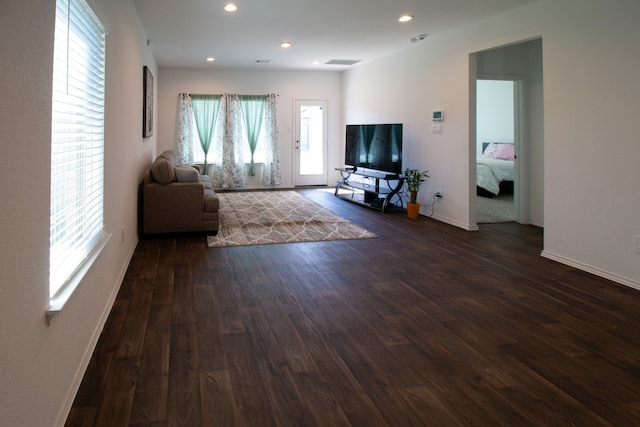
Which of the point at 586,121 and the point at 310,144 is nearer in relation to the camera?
the point at 586,121

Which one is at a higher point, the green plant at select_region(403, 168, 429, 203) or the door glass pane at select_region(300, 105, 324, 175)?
the door glass pane at select_region(300, 105, 324, 175)

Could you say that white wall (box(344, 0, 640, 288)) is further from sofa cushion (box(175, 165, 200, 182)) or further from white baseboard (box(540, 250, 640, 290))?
sofa cushion (box(175, 165, 200, 182))

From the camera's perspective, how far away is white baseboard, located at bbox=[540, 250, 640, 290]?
371cm

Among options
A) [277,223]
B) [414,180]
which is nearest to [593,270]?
[414,180]

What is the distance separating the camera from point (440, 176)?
257 inches

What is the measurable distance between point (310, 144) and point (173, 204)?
17.9 ft

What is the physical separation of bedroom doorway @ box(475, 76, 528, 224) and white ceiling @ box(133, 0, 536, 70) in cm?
125

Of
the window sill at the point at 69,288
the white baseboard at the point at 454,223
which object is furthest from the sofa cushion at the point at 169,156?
the window sill at the point at 69,288

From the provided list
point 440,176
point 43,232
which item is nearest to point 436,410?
point 43,232

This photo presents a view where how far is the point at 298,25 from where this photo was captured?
577 centimetres

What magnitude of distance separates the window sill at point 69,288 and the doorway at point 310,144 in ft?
25.3

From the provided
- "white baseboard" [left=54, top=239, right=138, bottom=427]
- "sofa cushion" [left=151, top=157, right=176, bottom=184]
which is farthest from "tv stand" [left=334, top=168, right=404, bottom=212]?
"white baseboard" [left=54, top=239, right=138, bottom=427]

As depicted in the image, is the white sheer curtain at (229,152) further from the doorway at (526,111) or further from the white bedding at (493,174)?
the doorway at (526,111)

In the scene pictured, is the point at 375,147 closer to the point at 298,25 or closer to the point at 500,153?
the point at 298,25
